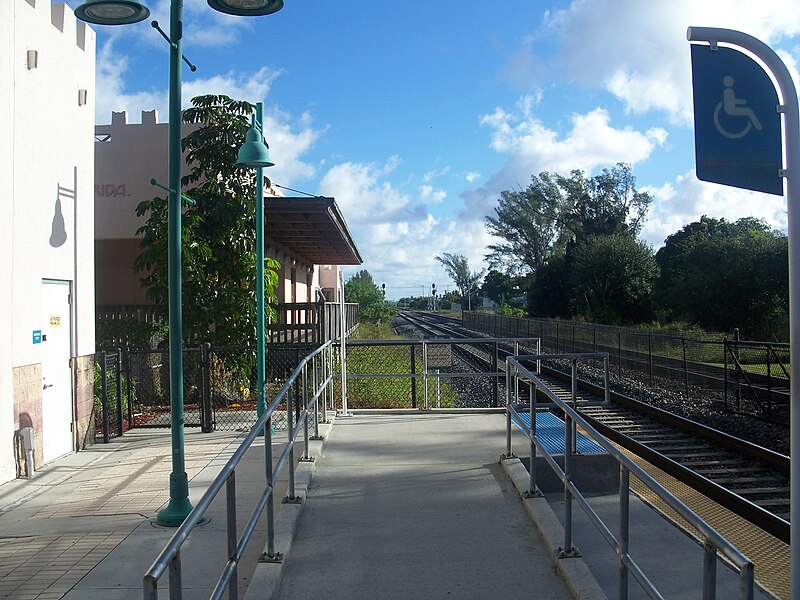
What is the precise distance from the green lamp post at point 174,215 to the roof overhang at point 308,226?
8545 mm

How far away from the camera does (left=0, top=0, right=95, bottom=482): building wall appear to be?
8273 millimetres

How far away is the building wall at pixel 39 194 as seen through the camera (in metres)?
8.27

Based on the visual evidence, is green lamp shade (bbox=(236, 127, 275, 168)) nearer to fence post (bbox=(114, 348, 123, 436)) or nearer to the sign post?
fence post (bbox=(114, 348, 123, 436))

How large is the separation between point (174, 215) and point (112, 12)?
1.92 m

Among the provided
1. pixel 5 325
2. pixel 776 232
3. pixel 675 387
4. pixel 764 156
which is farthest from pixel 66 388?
pixel 776 232

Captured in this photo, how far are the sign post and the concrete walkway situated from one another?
2687mm

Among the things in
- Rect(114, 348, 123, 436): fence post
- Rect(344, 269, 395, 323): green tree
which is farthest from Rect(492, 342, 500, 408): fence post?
Rect(344, 269, 395, 323): green tree

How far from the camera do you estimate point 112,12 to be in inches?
266

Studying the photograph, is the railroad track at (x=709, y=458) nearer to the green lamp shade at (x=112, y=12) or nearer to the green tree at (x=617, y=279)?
the green lamp shade at (x=112, y=12)

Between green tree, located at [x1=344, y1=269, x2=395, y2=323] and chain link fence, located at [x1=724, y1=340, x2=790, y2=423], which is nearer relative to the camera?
chain link fence, located at [x1=724, y1=340, x2=790, y2=423]

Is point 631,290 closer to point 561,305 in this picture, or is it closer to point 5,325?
point 561,305

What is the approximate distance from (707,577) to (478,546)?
9.01ft

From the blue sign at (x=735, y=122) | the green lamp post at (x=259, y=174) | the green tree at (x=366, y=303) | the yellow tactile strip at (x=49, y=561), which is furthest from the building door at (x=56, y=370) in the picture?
the green tree at (x=366, y=303)

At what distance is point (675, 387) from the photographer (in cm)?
1995
